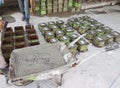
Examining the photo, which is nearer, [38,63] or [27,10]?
[38,63]

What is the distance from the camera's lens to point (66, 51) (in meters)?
2.74

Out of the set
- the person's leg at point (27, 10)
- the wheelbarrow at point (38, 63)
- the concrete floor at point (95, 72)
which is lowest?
the concrete floor at point (95, 72)

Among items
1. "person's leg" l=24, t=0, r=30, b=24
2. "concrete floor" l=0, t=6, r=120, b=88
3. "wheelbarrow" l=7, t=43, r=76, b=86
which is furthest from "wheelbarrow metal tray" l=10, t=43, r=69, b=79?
"person's leg" l=24, t=0, r=30, b=24

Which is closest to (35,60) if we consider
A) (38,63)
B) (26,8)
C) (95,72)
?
(38,63)

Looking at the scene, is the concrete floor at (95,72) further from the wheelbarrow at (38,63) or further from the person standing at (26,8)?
the person standing at (26,8)

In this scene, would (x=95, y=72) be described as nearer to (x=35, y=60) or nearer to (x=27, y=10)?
(x=35, y=60)

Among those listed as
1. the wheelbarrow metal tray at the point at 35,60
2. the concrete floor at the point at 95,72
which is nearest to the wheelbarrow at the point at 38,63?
the wheelbarrow metal tray at the point at 35,60

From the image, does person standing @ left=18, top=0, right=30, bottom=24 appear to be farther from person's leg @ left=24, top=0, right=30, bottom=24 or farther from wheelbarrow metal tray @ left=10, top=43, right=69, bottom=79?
wheelbarrow metal tray @ left=10, top=43, right=69, bottom=79

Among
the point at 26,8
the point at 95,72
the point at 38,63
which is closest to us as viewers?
the point at 38,63

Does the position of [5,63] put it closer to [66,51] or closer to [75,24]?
[66,51]

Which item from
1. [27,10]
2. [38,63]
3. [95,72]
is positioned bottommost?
[95,72]

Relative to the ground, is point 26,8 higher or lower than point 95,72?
higher

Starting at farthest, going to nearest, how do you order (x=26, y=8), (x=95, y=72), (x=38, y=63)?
→ (x=26, y=8)
(x=95, y=72)
(x=38, y=63)

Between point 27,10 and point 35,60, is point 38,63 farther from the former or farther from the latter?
point 27,10
